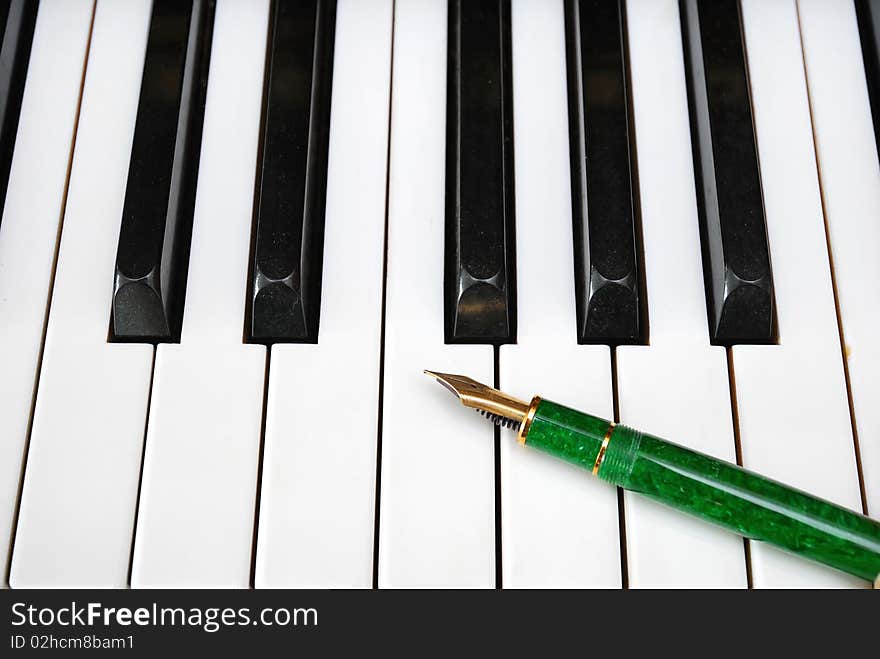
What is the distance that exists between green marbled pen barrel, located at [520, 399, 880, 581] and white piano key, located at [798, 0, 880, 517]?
63mm

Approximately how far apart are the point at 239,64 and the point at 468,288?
0.32 m

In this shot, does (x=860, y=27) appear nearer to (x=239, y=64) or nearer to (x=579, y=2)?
(x=579, y=2)

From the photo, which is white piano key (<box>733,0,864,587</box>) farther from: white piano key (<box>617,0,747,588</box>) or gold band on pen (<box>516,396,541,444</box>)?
gold band on pen (<box>516,396,541,444</box>)

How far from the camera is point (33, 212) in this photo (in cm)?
79

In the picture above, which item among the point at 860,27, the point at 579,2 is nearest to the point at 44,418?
the point at 579,2

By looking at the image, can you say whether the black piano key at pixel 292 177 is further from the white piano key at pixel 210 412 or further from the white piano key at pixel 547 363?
the white piano key at pixel 547 363

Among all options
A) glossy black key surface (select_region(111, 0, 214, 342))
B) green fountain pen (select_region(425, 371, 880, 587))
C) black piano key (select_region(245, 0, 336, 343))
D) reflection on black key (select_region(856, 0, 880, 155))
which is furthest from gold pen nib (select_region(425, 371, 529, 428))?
reflection on black key (select_region(856, 0, 880, 155))

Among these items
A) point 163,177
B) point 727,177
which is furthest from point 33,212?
point 727,177

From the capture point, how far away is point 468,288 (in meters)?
0.73

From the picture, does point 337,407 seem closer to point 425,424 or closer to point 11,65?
point 425,424

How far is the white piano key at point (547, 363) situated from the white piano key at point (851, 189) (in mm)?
196

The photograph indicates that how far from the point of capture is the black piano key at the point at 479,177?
0.73 meters

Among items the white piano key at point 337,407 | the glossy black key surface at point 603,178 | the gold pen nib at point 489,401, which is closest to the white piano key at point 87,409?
the white piano key at point 337,407

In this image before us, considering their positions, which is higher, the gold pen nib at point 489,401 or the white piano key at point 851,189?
the white piano key at point 851,189
